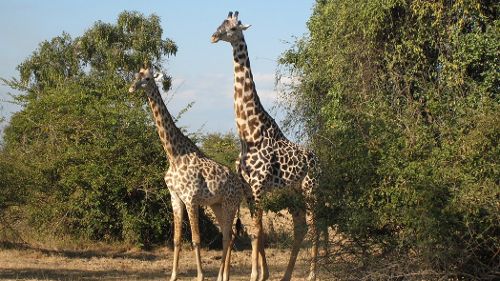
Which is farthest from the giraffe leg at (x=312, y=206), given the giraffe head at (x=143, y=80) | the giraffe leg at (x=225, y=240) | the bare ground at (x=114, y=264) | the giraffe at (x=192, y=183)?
the giraffe head at (x=143, y=80)

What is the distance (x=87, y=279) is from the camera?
11.9 meters

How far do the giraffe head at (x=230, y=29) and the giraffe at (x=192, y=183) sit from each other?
3.72 feet

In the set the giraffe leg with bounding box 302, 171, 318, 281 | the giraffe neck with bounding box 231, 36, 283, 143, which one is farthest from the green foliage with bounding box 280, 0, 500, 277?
the giraffe neck with bounding box 231, 36, 283, 143

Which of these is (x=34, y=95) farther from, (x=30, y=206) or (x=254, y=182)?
(x=254, y=182)

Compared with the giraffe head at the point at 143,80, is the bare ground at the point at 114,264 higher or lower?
lower

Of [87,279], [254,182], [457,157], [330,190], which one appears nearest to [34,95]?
[87,279]

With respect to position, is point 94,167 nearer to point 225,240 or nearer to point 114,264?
point 114,264

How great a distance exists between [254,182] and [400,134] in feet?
8.10

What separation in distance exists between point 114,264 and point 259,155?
13.5 ft

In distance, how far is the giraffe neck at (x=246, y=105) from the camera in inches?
442

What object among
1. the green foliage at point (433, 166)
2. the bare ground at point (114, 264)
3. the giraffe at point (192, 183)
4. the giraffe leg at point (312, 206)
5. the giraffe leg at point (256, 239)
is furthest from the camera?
the bare ground at point (114, 264)

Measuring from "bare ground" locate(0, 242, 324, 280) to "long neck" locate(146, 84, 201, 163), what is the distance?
73.8 inches

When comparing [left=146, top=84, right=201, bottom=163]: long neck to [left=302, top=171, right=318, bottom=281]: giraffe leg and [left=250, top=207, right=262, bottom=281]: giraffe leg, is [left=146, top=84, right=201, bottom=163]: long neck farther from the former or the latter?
[left=302, top=171, right=318, bottom=281]: giraffe leg

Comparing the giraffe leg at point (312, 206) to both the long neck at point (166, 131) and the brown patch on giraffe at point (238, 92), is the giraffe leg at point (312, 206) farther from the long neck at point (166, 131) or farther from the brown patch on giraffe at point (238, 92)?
the long neck at point (166, 131)
